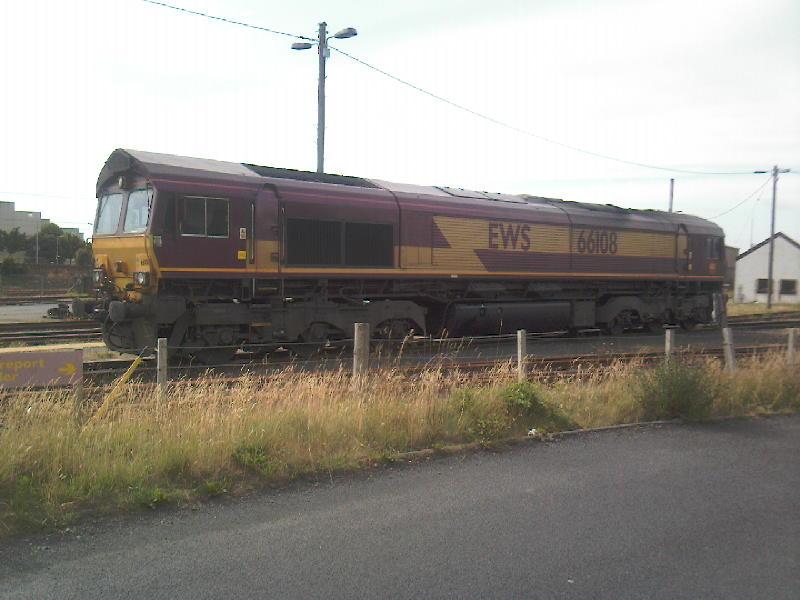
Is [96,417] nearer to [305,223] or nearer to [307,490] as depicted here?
[307,490]

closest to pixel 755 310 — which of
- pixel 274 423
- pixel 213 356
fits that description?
pixel 213 356

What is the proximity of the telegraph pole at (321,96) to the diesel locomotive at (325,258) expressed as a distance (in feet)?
9.27

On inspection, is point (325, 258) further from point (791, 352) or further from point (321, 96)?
point (791, 352)

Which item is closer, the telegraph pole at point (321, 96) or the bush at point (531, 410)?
the bush at point (531, 410)

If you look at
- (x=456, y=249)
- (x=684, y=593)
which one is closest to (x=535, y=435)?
(x=684, y=593)

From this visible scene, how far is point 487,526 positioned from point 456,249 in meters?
11.1

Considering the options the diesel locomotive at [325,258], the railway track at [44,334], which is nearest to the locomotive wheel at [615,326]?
the diesel locomotive at [325,258]

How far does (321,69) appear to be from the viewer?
685 inches

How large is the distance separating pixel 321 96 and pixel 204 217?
695cm

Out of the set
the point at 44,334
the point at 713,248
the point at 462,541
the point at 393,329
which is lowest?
the point at 462,541

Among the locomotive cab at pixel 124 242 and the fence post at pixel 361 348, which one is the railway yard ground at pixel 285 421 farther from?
the locomotive cab at pixel 124 242

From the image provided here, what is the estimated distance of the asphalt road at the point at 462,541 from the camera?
3.82 metres

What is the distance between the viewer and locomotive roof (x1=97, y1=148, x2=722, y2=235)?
11.6 metres

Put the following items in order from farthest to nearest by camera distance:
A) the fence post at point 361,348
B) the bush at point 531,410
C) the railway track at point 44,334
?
the railway track at point 44,334 < the fence post at point 361,348 < the bush at point 531,410
